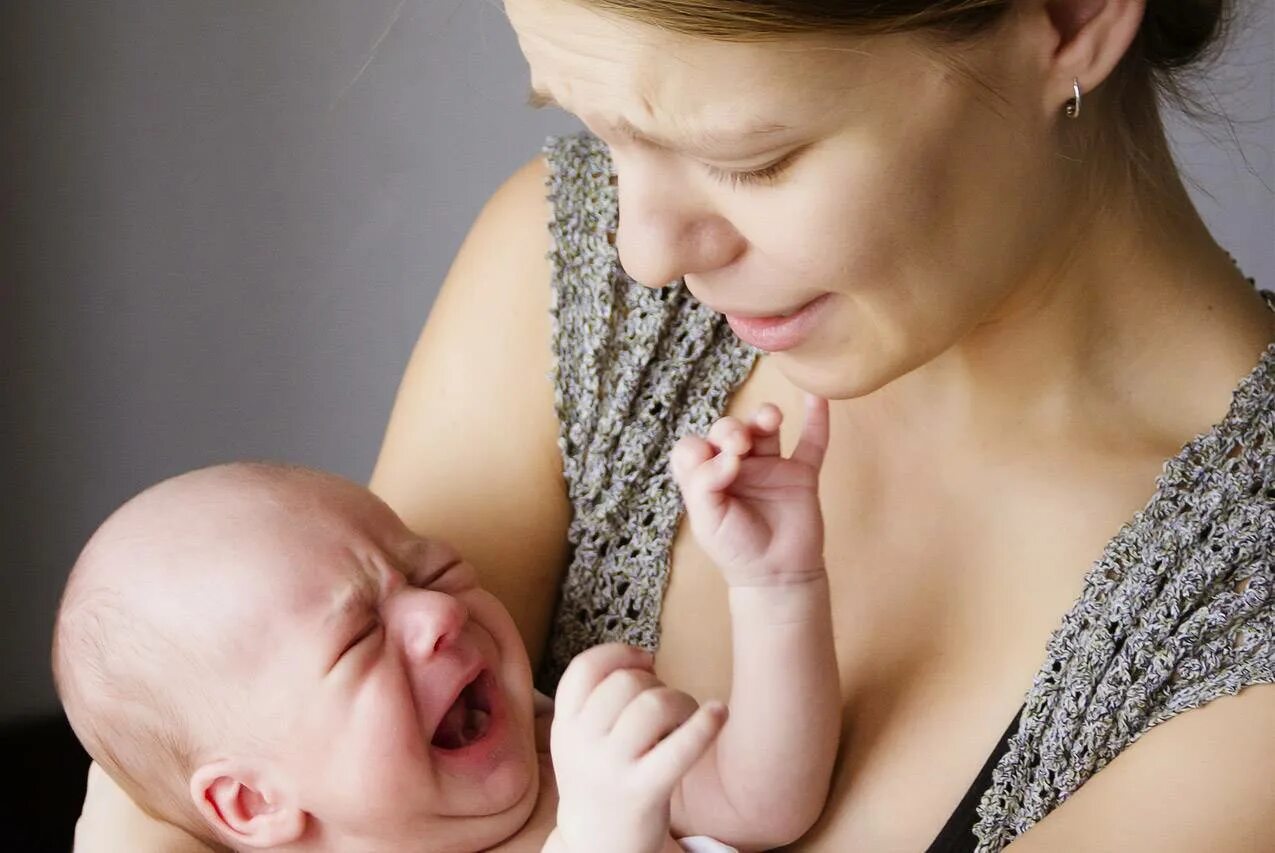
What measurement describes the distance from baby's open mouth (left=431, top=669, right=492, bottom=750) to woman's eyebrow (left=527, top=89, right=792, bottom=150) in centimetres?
51

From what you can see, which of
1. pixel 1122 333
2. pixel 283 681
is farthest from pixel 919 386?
pixel 283 681

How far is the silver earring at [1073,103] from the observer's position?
1.15m

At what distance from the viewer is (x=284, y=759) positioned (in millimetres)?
1282

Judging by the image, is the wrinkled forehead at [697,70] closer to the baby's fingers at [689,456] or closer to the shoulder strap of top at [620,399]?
the baby's fingers at [689,456]

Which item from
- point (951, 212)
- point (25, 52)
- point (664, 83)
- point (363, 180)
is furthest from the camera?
point (363, 180)

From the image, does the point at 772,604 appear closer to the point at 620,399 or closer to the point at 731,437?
the point at 731,437

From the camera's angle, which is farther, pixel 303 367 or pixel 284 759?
pixel 303 367

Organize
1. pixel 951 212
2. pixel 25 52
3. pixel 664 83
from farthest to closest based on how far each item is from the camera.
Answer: pixel 25 52, pixel 951 212, pixel 664 83

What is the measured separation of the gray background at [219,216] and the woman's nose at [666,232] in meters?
1.41

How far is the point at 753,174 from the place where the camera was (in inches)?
42.7

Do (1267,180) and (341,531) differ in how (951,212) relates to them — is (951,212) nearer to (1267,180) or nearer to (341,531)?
(341,531)

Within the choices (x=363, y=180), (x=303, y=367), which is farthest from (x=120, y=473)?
(x=363, y=180)

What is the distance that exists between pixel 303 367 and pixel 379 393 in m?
0.14

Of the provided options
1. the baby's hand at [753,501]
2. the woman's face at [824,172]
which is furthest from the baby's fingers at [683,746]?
the woman's face at [824,172]
